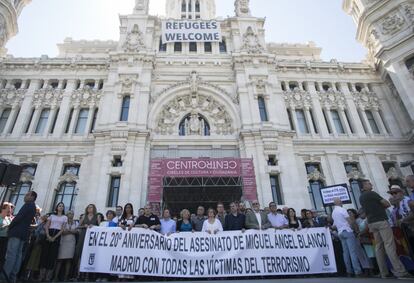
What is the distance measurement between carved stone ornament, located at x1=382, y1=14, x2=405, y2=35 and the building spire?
76.9ft

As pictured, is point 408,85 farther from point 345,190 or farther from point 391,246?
point 391,246

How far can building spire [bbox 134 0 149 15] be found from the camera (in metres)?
26.8

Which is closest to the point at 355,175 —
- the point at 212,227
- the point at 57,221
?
the point at 212,227

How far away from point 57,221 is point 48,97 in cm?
1795

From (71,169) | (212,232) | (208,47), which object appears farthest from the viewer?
(208,47)

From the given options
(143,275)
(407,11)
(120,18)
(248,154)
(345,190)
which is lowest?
(143,275)

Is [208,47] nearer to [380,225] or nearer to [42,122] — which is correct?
[42,122]

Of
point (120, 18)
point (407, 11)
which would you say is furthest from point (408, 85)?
point (120, 18)

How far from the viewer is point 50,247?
314 inches

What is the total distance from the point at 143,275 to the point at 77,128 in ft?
57.0

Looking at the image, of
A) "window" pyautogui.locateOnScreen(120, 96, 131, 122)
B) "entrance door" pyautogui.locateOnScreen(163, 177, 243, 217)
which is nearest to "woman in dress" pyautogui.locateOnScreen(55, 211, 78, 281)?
"entrance door" pyautogui.locateOnScreen(163, 177, 243, 217)

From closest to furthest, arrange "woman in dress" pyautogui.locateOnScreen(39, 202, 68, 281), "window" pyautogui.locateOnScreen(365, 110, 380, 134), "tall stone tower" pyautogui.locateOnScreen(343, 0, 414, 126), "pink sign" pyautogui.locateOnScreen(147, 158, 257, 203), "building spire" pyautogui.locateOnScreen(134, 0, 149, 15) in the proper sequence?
"woman in dress" pyautogui.locateOnScreen(39, 202, 68, 281), "pink sign" pyautogui.locateOnScreen(147, 158, 257, 203), "tall stone tower" pyautogui.locateOnScreen(343, 0, 414, 126), "window" pyautogui.locateOnScreen(365, 110, 380, 134), "building spire" pyautogui.locateOnScreen(134, 0, 149, 15)

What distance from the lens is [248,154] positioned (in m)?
19.2

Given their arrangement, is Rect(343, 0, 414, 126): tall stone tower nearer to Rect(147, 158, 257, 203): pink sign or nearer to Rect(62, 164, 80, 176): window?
Rect(147, 158, 257, 203): pink sign
